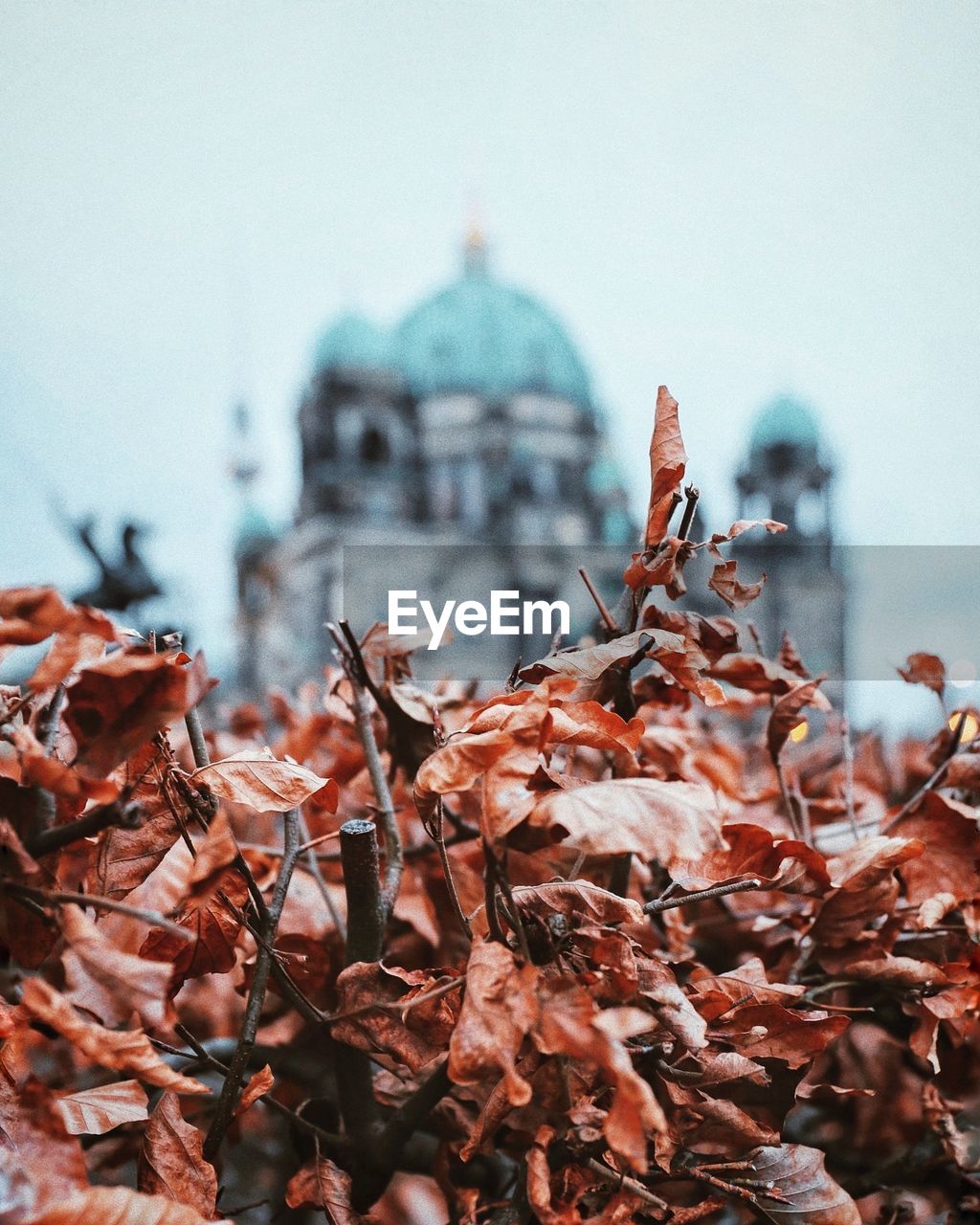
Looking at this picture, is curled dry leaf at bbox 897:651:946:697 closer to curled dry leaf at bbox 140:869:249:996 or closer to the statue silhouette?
curled dry leaf at bbox 140:869:249:996

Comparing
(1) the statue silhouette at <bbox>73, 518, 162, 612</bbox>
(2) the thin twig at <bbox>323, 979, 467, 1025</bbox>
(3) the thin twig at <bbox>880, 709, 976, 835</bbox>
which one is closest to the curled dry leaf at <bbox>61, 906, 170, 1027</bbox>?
(2) the thin twig at <bbox>323, 979, 467, 1025</bbox>

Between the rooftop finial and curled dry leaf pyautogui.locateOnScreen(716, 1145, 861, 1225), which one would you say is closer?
curled dry leaf pyautogui.locateOnScreen(716, 1145, 861, 1225)

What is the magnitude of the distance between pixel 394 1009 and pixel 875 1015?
36cm

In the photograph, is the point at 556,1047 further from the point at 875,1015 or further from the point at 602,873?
the point at 875,1015

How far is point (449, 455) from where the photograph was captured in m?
16.1

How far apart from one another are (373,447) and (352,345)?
1756mm

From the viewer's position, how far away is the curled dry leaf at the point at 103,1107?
30 cm

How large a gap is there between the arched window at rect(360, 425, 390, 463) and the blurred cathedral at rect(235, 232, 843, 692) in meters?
0.03

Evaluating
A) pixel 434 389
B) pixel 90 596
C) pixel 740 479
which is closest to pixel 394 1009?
pixel 90 596

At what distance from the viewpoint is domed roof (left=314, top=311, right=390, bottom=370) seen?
15.3 metres

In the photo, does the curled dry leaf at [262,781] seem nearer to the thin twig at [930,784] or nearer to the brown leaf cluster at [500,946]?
the brown leaf cluster at [500,946]

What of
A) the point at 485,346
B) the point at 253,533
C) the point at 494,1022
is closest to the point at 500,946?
the point at 494,1022

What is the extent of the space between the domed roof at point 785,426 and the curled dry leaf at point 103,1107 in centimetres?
1554

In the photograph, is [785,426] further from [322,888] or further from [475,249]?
[322,888]
